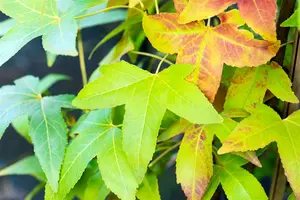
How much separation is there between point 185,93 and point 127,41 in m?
0.18

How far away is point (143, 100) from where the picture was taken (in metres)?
0.53

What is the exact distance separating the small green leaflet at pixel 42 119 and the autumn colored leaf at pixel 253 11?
24 centimetres

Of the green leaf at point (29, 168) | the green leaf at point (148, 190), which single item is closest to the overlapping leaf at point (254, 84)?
the green leaf at point (148, 190)

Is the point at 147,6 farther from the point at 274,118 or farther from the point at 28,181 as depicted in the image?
the point at 28,181

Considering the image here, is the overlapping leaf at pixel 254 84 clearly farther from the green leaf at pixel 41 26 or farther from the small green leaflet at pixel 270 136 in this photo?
the green leaf at pixel 41 26

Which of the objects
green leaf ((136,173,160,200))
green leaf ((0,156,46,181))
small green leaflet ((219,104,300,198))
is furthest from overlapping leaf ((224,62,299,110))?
green leaf ((0,156,46,181))

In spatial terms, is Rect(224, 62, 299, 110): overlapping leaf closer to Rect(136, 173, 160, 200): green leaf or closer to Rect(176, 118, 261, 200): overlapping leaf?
Rect(176, 118, 261, 200): overlapping leaf

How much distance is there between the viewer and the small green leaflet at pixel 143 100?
1.66 feet

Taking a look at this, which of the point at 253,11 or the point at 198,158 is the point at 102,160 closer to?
the point at 198,158

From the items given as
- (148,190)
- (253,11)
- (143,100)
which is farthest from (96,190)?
(253,11)

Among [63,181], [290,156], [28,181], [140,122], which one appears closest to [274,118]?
[290,156]

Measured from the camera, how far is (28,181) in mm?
1240

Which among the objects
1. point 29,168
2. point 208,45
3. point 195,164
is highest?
point 208,45

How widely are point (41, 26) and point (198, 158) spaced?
241 mm
